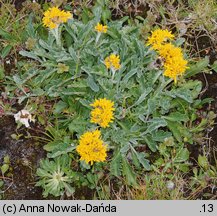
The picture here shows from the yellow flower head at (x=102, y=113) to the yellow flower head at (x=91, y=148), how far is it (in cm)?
8

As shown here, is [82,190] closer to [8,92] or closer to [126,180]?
[126,180]

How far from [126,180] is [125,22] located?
1.07 metres

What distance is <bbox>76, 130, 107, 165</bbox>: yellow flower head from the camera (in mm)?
2463

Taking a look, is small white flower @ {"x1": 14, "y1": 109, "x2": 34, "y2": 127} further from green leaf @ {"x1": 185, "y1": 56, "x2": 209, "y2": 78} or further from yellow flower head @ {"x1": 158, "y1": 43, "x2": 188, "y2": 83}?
green leaf @ {"x1": 185, "y1": 56, "x2": 209, "y2": 78}

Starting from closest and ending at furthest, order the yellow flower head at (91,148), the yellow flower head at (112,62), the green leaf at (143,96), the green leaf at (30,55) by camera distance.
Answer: the yellow flower head at (91,148), the yellow flower head at (112,62), the green leaf at (143,96), the green leaf at (30,55)

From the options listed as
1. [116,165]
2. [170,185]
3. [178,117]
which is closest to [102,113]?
[116,165]

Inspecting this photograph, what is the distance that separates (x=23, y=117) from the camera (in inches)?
112

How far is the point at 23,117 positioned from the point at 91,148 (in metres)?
0.58

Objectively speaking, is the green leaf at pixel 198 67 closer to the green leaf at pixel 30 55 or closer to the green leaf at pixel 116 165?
the green leaf at pixel 116 165

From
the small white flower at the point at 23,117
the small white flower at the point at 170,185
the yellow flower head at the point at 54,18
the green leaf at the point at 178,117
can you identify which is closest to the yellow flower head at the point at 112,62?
the yellow flower head at the point at 54,18

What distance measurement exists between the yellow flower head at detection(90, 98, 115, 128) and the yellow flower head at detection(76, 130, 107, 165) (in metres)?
0.08

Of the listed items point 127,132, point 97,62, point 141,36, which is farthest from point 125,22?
point 127,132

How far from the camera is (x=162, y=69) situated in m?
2.70

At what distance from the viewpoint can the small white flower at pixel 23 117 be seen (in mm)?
2840
